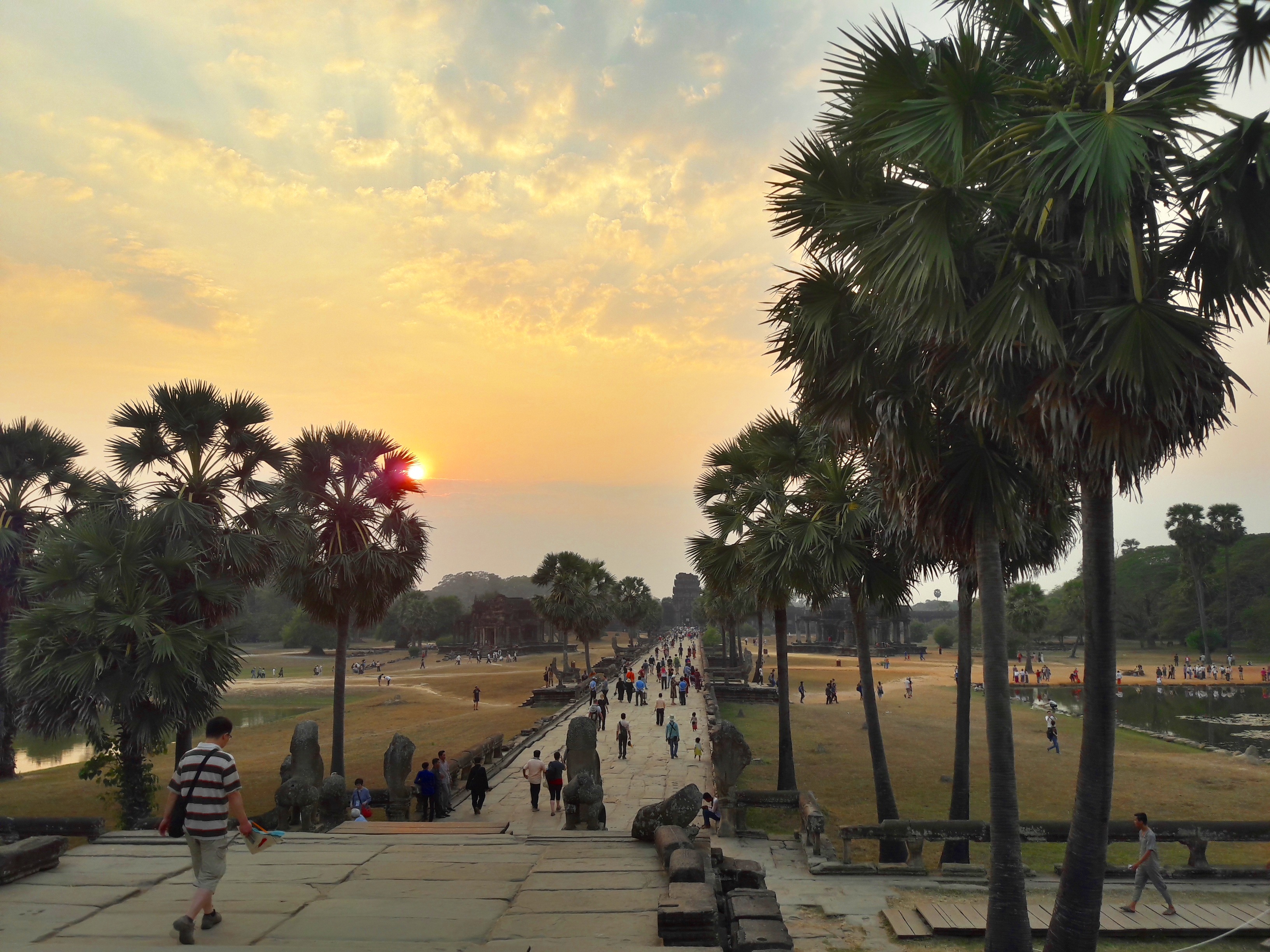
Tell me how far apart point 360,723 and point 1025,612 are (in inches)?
1964

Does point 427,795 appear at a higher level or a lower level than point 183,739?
lower

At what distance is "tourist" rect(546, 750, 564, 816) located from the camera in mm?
15094

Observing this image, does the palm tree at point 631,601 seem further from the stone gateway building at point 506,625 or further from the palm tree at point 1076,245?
the palm tree at point 1076,245

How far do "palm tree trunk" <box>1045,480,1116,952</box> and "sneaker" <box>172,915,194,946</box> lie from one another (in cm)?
693

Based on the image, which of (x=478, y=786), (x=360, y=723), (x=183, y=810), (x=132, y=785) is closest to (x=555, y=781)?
(x=478, y=786)

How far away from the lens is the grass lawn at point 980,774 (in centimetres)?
1722

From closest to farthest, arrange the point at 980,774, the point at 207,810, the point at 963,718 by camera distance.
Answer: the point at 207,810, the point at 963,718, the point at 980,774

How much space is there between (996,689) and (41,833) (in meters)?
13.8

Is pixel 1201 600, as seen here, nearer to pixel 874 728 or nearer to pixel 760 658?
pixel 760 658

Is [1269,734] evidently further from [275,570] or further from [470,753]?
[275,570]

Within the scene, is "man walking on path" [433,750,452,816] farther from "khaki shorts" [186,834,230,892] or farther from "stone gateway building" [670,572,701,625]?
"stone gateway building" [670,572,701,625]

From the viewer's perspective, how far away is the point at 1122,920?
31.2ft

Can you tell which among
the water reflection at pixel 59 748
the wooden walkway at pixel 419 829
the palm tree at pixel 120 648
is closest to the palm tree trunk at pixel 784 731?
the wooden walkway at pixel 419 829

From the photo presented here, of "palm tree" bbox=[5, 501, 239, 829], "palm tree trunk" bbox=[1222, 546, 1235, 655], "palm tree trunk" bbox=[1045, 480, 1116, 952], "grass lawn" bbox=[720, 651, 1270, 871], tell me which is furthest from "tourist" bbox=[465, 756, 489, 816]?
"palm tree trunk" bbox=[1222, 546, 1235, 655]
